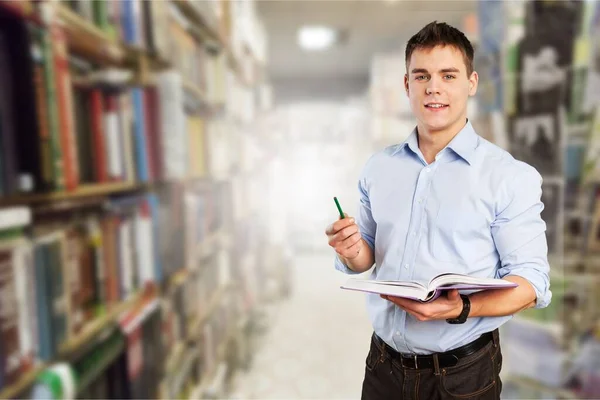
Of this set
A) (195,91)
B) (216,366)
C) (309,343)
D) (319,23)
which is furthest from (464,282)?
(319,23)

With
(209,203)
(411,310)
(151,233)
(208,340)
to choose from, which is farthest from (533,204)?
(208,340)

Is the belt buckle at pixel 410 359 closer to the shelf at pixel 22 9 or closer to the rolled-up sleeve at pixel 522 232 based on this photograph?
the rolled-up sleeve at pixel 522 232

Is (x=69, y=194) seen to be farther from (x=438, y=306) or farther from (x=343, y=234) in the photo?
(x=438, y=306)

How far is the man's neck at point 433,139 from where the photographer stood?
59 cm

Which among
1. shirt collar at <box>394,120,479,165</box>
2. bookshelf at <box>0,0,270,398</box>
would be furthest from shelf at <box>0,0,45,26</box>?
shirt collar at <box>394,120,479,165</box>

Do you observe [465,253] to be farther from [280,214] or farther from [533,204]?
[280,214]

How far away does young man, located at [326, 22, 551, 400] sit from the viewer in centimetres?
55

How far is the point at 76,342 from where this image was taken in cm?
92

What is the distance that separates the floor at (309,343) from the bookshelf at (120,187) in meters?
0.30

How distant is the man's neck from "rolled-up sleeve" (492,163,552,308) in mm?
100

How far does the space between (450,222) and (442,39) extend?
245mm

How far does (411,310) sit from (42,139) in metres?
0.73

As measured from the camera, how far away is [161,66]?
4.27 ft

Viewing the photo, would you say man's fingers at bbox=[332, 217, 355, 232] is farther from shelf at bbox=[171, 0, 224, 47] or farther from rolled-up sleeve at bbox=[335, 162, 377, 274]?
shelf at bbox=[171, 0, 224, 47]
